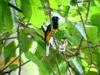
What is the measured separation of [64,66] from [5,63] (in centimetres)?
14

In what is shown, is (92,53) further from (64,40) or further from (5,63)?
(5,63)

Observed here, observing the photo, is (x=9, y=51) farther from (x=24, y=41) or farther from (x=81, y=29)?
(x=81, y=29)

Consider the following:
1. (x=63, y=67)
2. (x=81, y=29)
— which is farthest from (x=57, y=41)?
(x=81, y=29)

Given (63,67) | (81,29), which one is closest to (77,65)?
(63,67)

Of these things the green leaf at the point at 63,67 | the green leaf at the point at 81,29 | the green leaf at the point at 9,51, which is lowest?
the green leaf at the point at 63,67

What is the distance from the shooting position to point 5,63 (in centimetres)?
73

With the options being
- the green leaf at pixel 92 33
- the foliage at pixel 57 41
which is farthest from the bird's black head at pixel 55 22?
the green leaf at pixel 92 33

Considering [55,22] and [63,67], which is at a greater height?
[55,22]

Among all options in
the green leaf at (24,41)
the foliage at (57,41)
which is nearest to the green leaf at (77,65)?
the foliage at (57,41)

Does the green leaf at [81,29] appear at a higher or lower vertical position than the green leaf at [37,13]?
lower

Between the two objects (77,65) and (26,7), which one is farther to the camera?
(77,65)

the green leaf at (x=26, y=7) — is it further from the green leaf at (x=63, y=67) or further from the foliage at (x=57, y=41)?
the green leaf at (x=63, y=67)

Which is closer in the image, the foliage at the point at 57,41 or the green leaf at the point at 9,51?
the foliage at the point at 57,41

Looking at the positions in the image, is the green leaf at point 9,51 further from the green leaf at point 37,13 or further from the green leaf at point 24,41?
the green leaf at point 37,13
